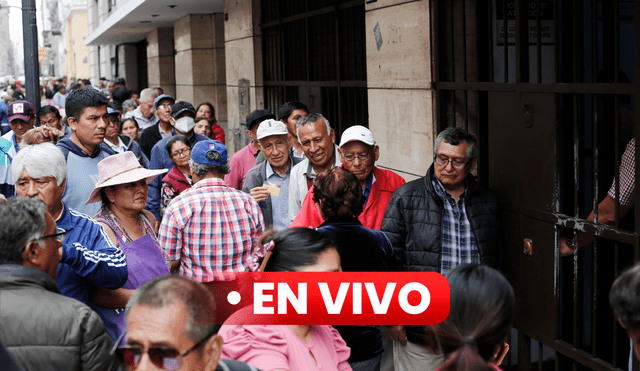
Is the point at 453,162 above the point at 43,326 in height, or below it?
above

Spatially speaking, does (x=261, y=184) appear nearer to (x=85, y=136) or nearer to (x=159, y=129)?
(x=85, y=136)

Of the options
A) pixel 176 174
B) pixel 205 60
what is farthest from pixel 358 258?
pixel 205 60

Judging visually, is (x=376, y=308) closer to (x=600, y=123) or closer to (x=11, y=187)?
(x=600, y=123)

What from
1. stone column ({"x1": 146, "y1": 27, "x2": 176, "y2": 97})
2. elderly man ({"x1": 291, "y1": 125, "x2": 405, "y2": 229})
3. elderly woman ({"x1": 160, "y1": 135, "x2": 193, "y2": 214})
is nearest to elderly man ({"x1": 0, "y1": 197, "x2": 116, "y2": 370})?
elderly man ({"x1": 291, "y1": 125, "x2": 405, "y2": 229})

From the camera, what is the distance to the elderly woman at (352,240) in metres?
3.60

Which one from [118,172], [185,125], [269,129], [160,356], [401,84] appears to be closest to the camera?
[160,356]

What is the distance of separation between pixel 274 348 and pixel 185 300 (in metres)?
0.46

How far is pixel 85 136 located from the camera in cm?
509

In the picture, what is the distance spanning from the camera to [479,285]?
6.33 feet

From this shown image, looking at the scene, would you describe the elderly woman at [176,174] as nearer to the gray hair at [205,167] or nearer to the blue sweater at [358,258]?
the gray hair at [205,167]

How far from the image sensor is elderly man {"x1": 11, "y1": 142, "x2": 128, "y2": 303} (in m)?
3.17

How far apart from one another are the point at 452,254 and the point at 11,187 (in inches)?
147

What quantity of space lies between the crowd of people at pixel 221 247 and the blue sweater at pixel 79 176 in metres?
0.01

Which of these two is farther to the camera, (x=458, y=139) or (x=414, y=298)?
(x=458, y=139)
